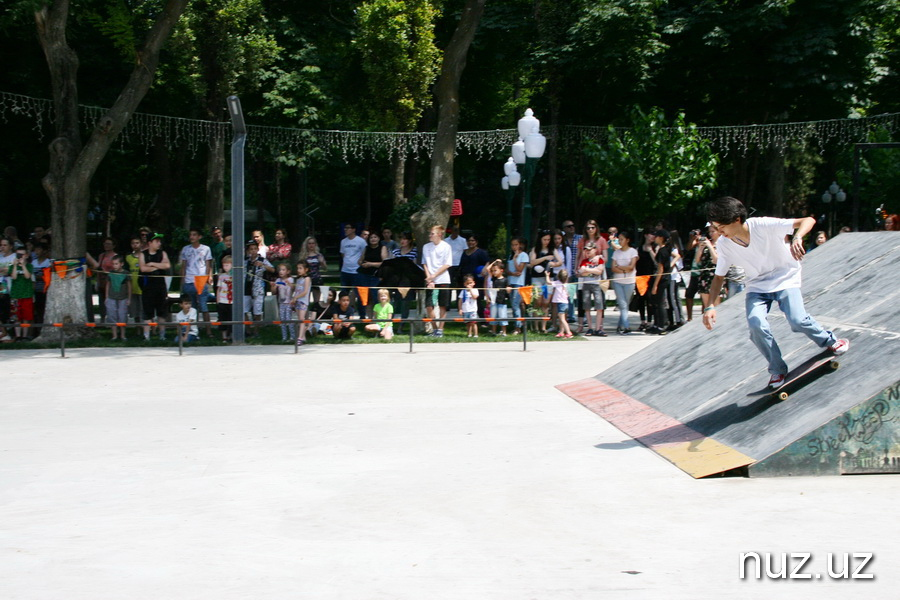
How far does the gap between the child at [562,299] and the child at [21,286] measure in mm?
9362

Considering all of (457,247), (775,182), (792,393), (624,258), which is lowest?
(792,393)

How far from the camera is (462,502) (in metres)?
6.19

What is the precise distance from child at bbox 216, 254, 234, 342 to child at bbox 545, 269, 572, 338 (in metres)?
5.78

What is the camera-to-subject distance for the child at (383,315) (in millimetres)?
16625

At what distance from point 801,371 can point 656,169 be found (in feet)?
46.3

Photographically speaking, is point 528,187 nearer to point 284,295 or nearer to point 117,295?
point 284,295

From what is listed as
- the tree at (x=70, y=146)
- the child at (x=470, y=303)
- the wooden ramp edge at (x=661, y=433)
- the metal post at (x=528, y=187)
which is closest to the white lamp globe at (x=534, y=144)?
the metal post at (x=528, y=187)

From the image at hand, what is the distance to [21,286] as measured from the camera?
16453 millimetres

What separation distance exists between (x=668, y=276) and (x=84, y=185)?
424 inches

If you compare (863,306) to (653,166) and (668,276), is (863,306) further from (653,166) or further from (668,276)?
(653,166)

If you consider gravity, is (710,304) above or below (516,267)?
below

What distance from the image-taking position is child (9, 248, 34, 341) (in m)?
16.4

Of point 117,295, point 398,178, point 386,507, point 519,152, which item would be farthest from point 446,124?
point 386,507

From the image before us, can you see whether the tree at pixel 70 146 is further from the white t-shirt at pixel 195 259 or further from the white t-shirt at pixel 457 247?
the white t-shirt at pixel 457 247
